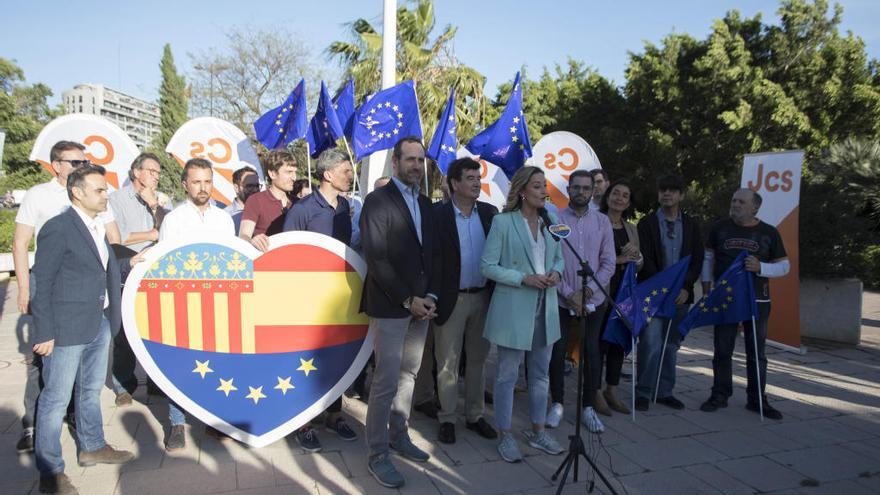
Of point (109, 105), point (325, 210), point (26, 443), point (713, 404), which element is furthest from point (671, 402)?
point (109, 105)

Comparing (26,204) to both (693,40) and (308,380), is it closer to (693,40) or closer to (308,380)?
(308,380)

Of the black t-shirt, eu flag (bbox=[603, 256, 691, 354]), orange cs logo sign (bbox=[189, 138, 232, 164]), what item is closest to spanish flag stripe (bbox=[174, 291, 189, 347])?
eu flag (bbox=[603, 256, 691, 354])

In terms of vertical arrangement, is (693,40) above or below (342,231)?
above

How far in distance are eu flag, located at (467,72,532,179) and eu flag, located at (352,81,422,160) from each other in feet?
2.51

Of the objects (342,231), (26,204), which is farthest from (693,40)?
(26,204)

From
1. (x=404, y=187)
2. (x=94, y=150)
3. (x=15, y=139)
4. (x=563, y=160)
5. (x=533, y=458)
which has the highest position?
(x=15, y=139)

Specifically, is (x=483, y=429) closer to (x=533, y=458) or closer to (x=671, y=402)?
(x=533, y=458)

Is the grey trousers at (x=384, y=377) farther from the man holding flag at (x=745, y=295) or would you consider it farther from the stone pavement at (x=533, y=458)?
the man holding flag at (x=745, y=295)

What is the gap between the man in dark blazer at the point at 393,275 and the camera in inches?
129

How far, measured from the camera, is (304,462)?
11.6 feet

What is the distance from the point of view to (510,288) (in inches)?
143

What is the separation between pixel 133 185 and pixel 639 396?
4.49 meters

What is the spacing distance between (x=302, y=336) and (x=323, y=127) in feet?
14.2

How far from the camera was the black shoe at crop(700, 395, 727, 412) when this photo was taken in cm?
472
